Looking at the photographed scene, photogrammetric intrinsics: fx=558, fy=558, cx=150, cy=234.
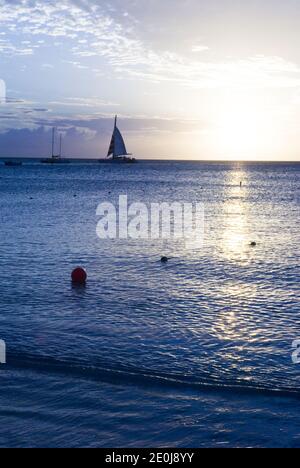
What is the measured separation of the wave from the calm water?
0.07 feet

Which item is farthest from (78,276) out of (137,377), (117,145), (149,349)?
(117,145)

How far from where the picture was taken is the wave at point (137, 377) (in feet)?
34.3

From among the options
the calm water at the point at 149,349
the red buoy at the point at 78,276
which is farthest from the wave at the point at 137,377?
the red buoy at the point at 78,276

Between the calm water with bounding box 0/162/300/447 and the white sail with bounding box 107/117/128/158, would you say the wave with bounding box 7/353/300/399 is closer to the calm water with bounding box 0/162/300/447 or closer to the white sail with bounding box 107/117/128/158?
the calm water with bounding box 0/162/300/447

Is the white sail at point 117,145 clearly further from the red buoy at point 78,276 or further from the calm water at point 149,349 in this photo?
the red buoy at point 78,276

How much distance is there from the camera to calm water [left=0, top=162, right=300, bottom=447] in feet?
29.2

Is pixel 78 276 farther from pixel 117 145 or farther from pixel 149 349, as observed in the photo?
pixel 117 145

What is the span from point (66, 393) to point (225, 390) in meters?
2.94

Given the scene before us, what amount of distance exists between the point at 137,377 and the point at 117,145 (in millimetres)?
155811

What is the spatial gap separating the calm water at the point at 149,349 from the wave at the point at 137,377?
0.02 meters
